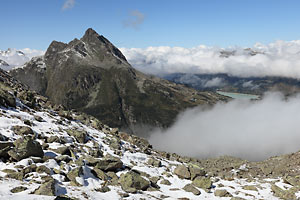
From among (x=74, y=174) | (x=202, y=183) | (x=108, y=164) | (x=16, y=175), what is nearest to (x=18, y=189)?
(x=16, y=175)

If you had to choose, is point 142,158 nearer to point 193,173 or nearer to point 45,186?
point 193,173

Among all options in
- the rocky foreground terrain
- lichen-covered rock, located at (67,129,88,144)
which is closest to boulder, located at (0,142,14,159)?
the rocky foreground terrain

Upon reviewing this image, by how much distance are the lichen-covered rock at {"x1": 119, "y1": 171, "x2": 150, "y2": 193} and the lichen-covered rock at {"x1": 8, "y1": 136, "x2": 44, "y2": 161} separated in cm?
1068

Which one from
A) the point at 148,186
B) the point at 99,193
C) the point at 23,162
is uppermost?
the point at 23,162

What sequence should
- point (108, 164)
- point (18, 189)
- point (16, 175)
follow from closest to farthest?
Result: 1. point (18, 189)
2. point (16, 175)
3. point (108, 164)

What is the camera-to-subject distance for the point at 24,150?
24.3m

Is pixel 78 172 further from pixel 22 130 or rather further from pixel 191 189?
pixel 191 189

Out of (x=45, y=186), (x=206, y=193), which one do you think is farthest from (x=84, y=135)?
(x=206, y=193)

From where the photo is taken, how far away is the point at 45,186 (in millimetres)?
19266

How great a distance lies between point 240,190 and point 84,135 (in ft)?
94.1

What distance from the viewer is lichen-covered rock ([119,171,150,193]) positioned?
85.1ft

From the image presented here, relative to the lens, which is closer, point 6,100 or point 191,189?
point 191,189

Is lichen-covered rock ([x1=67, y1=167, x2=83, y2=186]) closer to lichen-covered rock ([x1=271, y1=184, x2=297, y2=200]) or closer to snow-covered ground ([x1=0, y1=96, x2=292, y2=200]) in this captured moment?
snow-covered ground ([x1=0, y1=96, x2=292, y2=200])

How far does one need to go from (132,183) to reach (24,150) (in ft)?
44.2
